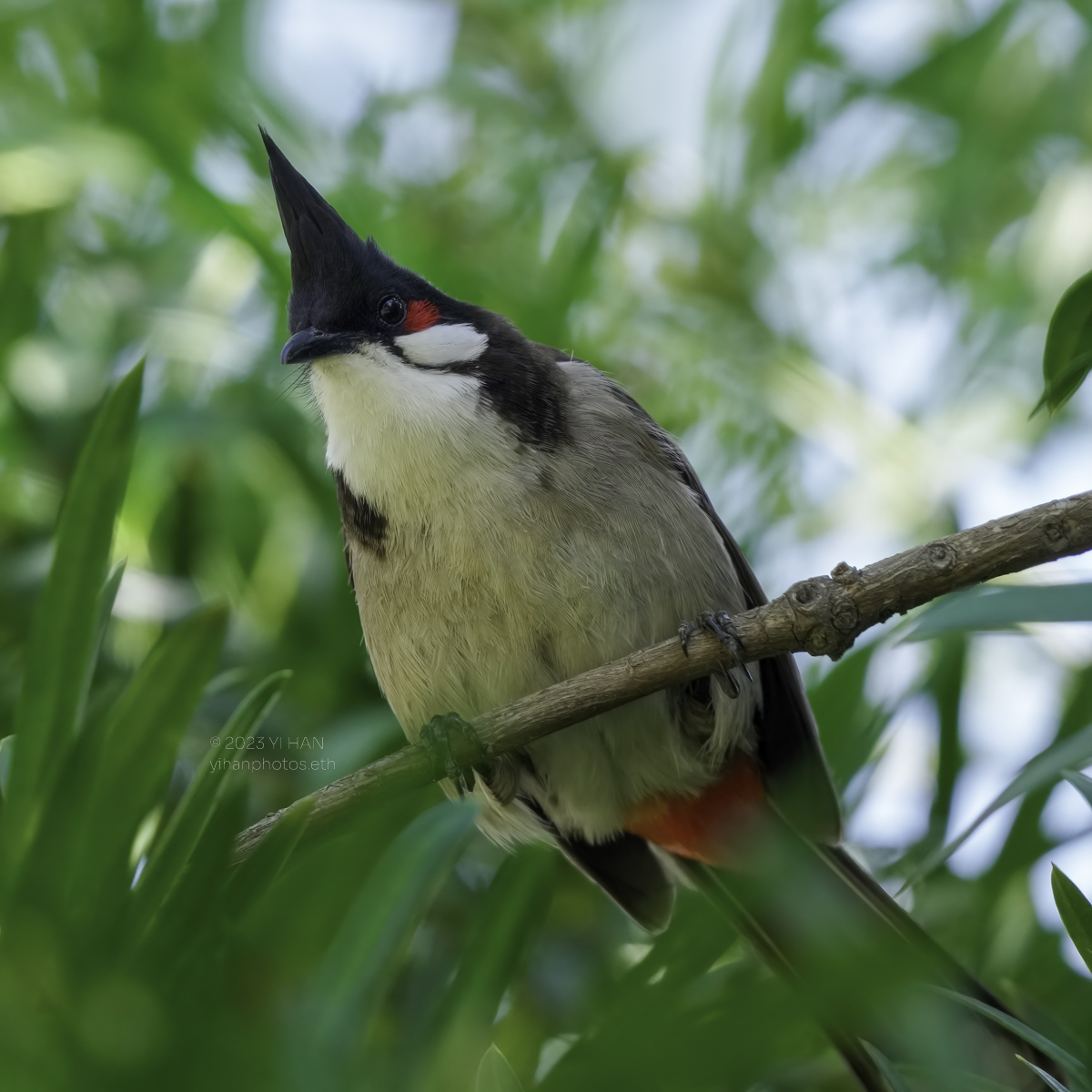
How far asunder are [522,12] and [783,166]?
62 centimetres

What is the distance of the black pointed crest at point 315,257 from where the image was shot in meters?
2.26

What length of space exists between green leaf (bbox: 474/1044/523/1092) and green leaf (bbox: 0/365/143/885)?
43 cm

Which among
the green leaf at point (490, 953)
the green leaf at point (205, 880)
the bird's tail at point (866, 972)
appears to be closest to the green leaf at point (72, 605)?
the green leaf at point (205, 880)

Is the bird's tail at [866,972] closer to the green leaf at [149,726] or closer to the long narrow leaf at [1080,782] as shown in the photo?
the long narrow leaf at [1080,782]

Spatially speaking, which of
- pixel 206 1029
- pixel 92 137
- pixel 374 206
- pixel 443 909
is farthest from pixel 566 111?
pixel 206 1029

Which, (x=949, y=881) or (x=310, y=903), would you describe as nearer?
(x=310, y=903)

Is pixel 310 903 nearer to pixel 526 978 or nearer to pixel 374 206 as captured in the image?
pixel 526 978

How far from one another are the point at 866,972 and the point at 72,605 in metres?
0.75

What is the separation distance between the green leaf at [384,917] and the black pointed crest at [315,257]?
144 cm

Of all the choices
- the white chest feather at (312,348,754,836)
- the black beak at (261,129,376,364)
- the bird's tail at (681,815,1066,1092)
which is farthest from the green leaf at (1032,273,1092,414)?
the black beak at (261,129,376,364)

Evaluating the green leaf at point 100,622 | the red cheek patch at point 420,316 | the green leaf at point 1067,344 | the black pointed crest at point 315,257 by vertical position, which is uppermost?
the black pointed crest at point 315,257

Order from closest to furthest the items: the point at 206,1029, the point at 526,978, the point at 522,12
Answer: the point at 206,1029 → the point at 526,978 → the point at 522,12

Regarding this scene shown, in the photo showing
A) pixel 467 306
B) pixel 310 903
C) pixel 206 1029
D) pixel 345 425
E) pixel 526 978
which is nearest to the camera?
pixel 206 1029

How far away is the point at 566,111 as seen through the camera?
2529 millimetres
